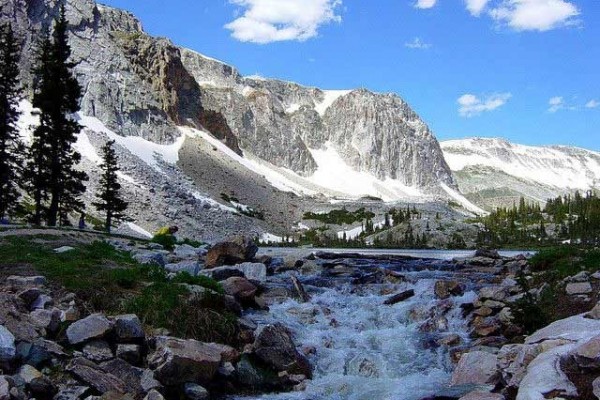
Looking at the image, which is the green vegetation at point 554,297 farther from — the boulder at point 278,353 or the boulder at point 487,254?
the boulder at point 487,254

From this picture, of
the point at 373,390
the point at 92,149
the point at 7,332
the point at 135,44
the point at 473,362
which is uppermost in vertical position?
the point at 135,44


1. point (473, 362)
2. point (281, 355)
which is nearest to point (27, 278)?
point (281, 355)

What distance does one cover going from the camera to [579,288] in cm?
1817

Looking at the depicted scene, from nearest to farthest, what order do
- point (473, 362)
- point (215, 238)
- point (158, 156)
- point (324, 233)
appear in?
point (473, 362) → point (215, 238) → point (158, 156) → point (324, 233)

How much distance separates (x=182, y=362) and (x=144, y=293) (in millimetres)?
4407

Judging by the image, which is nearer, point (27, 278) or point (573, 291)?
point (27, 278)

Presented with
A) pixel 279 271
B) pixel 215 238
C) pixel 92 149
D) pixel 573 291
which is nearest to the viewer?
pixel 573 291

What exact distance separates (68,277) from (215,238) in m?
90.3

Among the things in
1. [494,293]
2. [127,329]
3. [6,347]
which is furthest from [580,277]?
[6,347]

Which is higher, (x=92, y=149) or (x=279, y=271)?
(x=92, y=149)

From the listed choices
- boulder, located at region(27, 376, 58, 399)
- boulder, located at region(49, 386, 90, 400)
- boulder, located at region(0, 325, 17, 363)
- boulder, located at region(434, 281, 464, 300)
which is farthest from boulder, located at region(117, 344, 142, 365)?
boulder, located at region(434, 281, 464, 300)

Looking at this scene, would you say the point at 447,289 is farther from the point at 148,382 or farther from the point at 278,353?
the point at 148,382

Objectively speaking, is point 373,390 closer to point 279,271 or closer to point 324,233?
point 279,271

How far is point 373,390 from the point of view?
14359 millimetres
